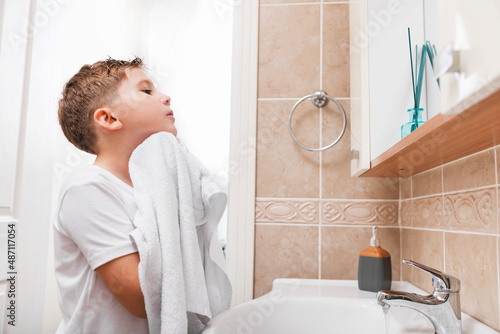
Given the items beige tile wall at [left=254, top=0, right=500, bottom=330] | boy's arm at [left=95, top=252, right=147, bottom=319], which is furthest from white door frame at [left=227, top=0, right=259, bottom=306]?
boy's arm at [left=95, top=252, right=147, bottom=319]

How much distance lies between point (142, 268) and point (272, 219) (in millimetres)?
679

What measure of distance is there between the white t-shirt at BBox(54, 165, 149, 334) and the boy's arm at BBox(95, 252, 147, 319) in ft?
0.05

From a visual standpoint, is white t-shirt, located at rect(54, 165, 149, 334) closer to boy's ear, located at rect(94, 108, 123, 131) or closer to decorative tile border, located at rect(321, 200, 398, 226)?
boy's ear, located at rect(94, 108, 123, 131)

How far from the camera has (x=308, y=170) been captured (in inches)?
49.4

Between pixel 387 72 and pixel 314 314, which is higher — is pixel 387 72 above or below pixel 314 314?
above

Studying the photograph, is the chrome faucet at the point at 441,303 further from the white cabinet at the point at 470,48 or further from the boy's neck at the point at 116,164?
the boy's neck at the point at 116,164

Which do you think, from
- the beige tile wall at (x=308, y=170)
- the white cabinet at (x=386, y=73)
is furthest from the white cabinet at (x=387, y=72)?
the beige tile wall at (x=308, y=170)

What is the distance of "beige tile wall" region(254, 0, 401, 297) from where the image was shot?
1220mm

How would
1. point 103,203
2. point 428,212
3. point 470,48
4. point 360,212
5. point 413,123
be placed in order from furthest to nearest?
point 360,212
point 428,212
point 413,123
point 103,203
point 470,48

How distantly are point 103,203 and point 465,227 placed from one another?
708 mm

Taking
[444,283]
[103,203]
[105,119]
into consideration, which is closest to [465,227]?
[444,283]

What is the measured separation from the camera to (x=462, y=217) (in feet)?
2.51

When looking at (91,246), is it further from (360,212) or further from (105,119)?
(360,212)

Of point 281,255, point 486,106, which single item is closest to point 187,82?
Result: point 281,255
